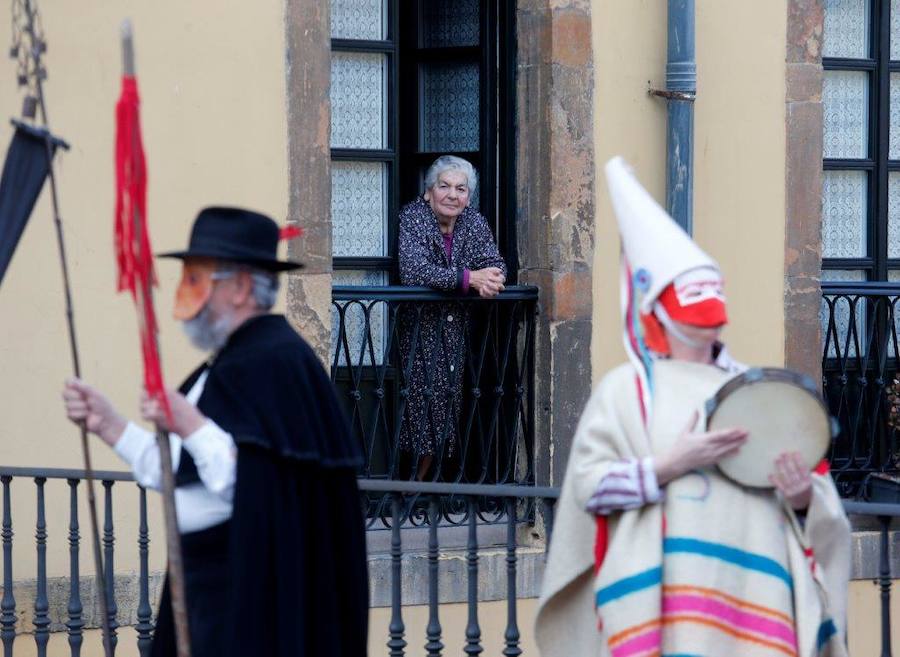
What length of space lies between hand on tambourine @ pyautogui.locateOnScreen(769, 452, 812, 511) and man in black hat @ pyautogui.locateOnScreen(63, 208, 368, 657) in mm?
932

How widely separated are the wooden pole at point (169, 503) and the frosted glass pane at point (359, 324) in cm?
376

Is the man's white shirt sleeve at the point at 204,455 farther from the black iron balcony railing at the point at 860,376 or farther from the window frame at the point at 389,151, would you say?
the black iron balcony railing at the point at 860,376

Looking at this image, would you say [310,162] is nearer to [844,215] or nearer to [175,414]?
[844,215]

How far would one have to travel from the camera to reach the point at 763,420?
4.43 m

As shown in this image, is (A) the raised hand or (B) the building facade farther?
(A) the raised hand

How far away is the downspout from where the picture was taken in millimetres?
8359

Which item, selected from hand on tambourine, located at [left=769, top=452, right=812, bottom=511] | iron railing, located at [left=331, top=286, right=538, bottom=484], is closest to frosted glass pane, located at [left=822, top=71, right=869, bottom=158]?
iron railing, located at [left=331, top=286, right=538, bottom=484]

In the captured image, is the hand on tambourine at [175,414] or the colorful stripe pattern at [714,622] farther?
the colorful stripe pattern at [714,622]

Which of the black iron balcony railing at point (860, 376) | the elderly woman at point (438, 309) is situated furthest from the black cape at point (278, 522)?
the black iron balcony railing at point (860, 376)

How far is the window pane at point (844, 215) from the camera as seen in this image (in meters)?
9.27

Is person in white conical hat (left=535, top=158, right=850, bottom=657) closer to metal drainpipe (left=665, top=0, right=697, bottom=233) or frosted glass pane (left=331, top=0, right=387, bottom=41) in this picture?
metal drainpipe (left=665, top=0, right=697, bottom=233)

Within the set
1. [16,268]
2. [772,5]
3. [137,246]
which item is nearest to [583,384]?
[772,5]

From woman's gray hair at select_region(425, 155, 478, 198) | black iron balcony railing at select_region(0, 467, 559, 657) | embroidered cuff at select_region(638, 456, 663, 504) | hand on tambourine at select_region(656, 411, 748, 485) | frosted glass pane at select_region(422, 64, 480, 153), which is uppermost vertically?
frosted glass pane at select_region(422, 64, 480, 153)

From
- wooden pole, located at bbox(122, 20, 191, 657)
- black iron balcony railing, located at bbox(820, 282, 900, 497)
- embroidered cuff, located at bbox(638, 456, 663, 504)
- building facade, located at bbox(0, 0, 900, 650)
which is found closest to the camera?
wooden pole, located at bbox(122, 20, 191, 657)
